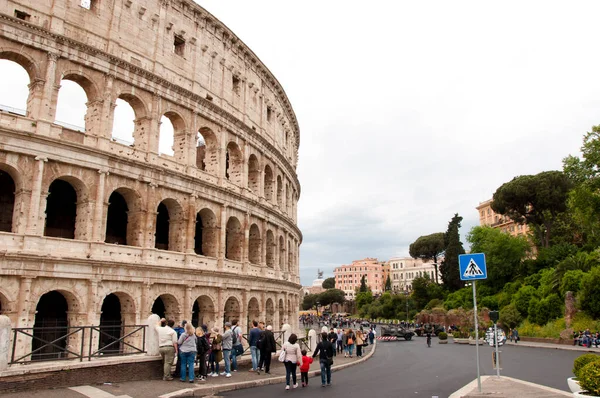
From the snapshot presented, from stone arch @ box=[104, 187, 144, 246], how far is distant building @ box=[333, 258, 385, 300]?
459ft

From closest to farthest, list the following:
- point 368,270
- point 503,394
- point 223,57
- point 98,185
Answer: point 503,394, point 98,185, point 223,57, point 368,270

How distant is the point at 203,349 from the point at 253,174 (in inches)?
763

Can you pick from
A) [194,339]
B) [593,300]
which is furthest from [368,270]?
[194,339]

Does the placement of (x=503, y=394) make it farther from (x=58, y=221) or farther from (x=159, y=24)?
(x=159, y=24)

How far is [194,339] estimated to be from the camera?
1248cm

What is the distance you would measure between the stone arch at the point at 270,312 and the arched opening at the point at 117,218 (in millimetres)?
10864

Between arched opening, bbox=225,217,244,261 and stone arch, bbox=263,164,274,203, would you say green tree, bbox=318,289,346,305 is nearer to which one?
stone arch, bbox=263,164,274,203

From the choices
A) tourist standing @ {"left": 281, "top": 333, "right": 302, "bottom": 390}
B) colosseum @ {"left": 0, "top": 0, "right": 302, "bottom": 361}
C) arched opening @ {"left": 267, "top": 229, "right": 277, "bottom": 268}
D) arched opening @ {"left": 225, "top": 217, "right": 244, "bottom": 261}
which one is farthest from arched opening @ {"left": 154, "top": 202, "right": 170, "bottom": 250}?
tourist standing @ {"left": 281, "top": 333, "right": 302, "bottom": 390}

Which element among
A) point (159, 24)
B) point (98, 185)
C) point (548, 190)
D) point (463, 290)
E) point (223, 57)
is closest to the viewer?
point (98, 185)

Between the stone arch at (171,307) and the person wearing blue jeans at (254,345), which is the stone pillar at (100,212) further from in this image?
the person wearing blue jeans at (254,345)

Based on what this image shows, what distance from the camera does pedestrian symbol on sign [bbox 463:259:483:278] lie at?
10.8 metres

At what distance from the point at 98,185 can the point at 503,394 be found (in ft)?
55.8

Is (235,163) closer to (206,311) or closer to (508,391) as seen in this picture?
(206,311)

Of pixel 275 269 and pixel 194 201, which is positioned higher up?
pixel 194 201
